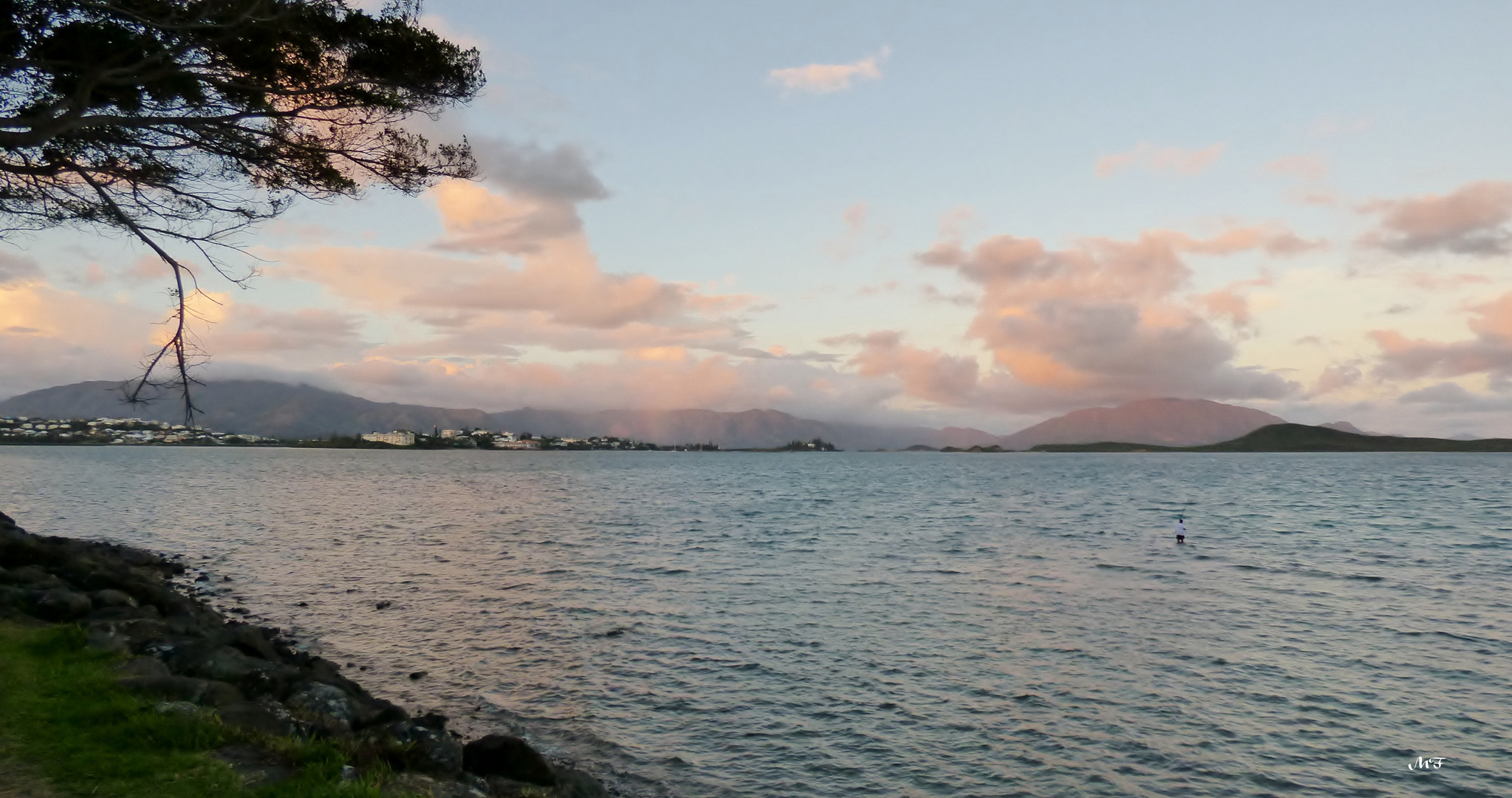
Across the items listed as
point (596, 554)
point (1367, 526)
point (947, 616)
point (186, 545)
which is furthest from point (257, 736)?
point (1367, 526)

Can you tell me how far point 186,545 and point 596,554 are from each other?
76.5 feet

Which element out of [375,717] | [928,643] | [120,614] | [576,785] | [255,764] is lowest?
[928,643]

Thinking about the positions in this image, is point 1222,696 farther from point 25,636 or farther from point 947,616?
point 25,636

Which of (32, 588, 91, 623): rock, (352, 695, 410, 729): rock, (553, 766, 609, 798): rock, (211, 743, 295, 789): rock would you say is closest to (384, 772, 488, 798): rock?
(211, 743, 295, 789): rock

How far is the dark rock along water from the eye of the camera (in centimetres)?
1429

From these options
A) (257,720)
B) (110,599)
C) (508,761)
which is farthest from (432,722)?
(110,599)

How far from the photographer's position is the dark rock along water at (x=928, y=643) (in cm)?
1429

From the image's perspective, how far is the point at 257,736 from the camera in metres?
8.60

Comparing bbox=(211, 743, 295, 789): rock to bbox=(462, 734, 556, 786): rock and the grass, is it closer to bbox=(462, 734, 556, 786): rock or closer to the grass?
the grass

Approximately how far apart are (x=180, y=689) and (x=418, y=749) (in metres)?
3.00

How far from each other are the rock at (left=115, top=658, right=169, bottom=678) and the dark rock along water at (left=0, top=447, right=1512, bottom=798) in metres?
6.28

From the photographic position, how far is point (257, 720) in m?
9.25

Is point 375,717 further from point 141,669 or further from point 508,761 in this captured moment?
point 141,669

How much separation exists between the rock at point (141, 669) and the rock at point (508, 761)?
13.1 feet
